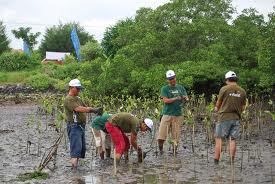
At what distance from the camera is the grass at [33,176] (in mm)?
8863

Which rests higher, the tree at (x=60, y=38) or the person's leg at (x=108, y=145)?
the tree at (x=60, y=38)

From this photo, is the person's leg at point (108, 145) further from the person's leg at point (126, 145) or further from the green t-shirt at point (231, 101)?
the green t-shirt at point (231, 101)

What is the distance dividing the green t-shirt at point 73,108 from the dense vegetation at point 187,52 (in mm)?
12532

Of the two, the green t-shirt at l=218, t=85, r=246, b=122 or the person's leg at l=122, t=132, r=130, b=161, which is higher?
the green t-shirt at l=218, t=85, r=246, b=122

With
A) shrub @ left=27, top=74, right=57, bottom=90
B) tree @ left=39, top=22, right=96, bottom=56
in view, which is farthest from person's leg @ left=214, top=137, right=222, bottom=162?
tree @ left=39, top=22, right=96, bottom=56

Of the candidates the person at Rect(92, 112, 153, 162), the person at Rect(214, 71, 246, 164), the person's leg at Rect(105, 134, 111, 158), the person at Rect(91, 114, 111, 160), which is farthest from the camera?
the person's leg at Rect(105, 134, 111, 158)

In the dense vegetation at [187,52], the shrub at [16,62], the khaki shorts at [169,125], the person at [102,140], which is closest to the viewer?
the person at [102,140]

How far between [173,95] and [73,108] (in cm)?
264

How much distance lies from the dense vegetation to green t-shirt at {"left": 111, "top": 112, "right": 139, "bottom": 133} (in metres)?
12.1

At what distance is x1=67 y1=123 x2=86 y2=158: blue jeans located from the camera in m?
9.66

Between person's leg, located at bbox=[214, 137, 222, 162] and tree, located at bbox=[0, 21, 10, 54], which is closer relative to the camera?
person's leg, located at bbox=[214, 137, 222, 162]

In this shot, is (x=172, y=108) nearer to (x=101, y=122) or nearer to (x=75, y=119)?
(x=101, y=122)

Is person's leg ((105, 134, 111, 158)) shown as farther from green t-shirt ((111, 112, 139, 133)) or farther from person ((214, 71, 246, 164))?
person ((214, 71, 246, 164))

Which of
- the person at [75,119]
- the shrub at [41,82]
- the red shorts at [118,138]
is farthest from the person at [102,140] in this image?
the shrub at [41,82]
